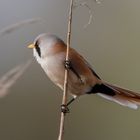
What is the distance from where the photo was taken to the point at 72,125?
2.70ft

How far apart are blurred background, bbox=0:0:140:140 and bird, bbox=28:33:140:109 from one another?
0.71 ft

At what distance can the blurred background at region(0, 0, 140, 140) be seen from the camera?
0.79m

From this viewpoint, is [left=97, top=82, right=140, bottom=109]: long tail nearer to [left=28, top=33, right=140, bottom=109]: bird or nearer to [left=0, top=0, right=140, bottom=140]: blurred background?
[left=28, top=33, right=140, bottom=109]: bird

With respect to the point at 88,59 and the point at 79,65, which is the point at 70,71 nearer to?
the point at 79,65

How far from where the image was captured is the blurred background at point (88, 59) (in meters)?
0.79

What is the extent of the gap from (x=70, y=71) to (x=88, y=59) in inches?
12.0

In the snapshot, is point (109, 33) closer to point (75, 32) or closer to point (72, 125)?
point (75, 32)

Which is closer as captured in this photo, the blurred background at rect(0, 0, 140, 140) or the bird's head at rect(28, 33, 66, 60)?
the bird's head at rect(28, 33, 66, 60)

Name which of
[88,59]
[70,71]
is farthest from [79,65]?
[88,59]

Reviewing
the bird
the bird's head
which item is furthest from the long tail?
the bird's head

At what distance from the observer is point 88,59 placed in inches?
32.3

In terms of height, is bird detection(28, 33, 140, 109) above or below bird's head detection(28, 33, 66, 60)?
below

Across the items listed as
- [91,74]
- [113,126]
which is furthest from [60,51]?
[113,126]

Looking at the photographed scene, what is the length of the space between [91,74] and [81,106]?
10.2 inches
